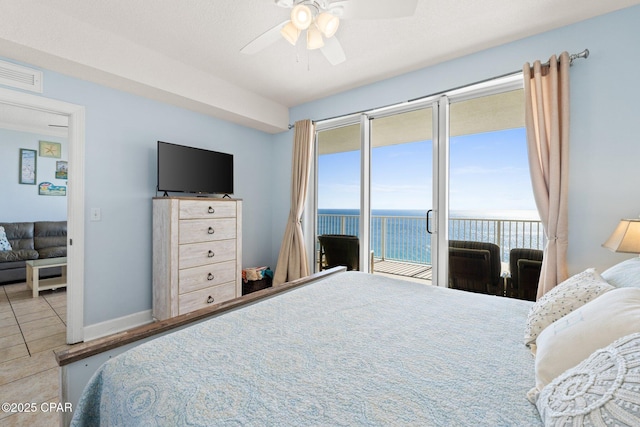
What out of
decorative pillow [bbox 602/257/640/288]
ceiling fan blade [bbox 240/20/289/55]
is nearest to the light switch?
ceiling fan blade [bbox 240/20/289/55]

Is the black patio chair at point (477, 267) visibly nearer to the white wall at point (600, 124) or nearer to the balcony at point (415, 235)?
the balcony at point (415, 235)

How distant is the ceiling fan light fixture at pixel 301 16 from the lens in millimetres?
1599

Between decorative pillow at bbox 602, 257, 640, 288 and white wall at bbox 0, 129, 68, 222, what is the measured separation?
742 centimetres

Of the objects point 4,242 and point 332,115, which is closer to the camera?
point 332,115

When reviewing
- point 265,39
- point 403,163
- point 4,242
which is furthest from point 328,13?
point 4,242

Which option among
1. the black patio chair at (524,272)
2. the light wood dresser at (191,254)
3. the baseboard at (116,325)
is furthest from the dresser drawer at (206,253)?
the black patio chair at (524,272)

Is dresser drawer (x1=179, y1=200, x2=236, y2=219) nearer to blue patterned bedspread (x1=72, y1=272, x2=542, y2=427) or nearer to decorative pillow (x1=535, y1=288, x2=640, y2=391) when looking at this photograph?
blue patterned bedspread (x1=72, y1=272, x2=542, y2=427)

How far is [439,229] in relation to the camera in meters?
2.82

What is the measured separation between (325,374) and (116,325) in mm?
2706

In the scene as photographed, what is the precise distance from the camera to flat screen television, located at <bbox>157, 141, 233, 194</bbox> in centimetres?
283

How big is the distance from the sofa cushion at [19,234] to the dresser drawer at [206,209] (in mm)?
3865

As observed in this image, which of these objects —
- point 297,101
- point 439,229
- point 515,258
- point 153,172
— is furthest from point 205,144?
point 515,258

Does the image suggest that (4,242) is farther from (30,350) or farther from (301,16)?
(301,16)

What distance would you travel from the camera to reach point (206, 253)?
289 cm
